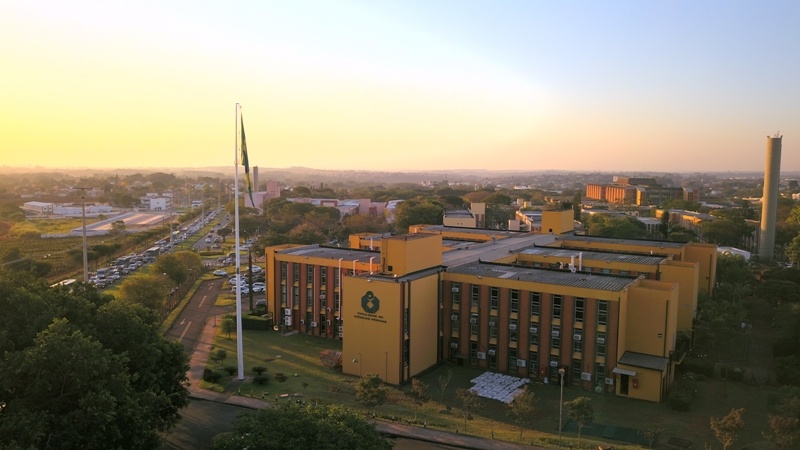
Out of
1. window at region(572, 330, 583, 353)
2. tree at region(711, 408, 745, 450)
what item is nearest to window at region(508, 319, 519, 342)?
window at region(572, 330, 583, 353)

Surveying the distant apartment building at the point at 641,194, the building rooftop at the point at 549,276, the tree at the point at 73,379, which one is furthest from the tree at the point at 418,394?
the distant apartment building at the point at 641,194

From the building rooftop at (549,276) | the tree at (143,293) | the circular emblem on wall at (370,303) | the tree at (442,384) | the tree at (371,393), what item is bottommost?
the tree at (442,384)

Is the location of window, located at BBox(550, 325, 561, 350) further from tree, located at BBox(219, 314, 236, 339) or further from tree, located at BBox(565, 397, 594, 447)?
tree, located at BBox(219, 314, 236, 339)

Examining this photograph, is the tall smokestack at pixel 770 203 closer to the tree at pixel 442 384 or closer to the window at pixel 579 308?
the window at pixel 579 308

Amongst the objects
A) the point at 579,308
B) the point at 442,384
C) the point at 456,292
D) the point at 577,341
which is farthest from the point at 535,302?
the point at 442,384

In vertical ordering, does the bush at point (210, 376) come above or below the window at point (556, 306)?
Result: below

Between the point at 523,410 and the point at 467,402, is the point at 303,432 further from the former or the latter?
the point at 523,410

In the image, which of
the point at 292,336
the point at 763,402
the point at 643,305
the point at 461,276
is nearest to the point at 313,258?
the point at 292,336
